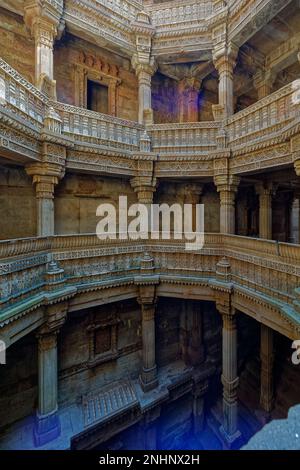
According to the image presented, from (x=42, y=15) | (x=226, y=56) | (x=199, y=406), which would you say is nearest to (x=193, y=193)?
(x=226, y=56)

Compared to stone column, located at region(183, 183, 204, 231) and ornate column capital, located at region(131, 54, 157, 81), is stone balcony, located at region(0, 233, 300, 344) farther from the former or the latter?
ornate column capital, located at region(131, 54, 157, 81)

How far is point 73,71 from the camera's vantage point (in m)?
8.56

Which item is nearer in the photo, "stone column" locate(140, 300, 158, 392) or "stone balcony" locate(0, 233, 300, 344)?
"stone balcony" locate(0, 233, 300, 344)

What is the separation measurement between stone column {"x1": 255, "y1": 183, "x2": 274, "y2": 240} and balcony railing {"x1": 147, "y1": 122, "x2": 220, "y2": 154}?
8.62 ft

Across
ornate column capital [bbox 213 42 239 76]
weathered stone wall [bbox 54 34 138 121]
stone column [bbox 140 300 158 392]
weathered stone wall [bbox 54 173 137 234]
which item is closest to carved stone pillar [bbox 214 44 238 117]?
ornate column capital [bbox 213 42 239 76]

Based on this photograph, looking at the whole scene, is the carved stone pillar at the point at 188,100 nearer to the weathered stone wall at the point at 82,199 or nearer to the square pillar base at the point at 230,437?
the weathered stone wall at the point at 82,199

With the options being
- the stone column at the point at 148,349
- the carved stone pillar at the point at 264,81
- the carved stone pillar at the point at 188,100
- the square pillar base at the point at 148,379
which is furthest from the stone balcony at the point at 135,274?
the carved stone pillar at the point at 264,81

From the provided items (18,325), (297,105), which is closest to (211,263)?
(297,105)

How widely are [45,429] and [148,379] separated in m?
3.26

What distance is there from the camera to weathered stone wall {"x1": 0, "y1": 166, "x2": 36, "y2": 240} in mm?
6672

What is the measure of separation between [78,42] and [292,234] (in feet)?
45.4

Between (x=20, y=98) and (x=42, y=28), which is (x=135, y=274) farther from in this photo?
(x=42, y=28)

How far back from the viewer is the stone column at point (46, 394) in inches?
236

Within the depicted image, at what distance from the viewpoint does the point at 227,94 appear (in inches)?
318
